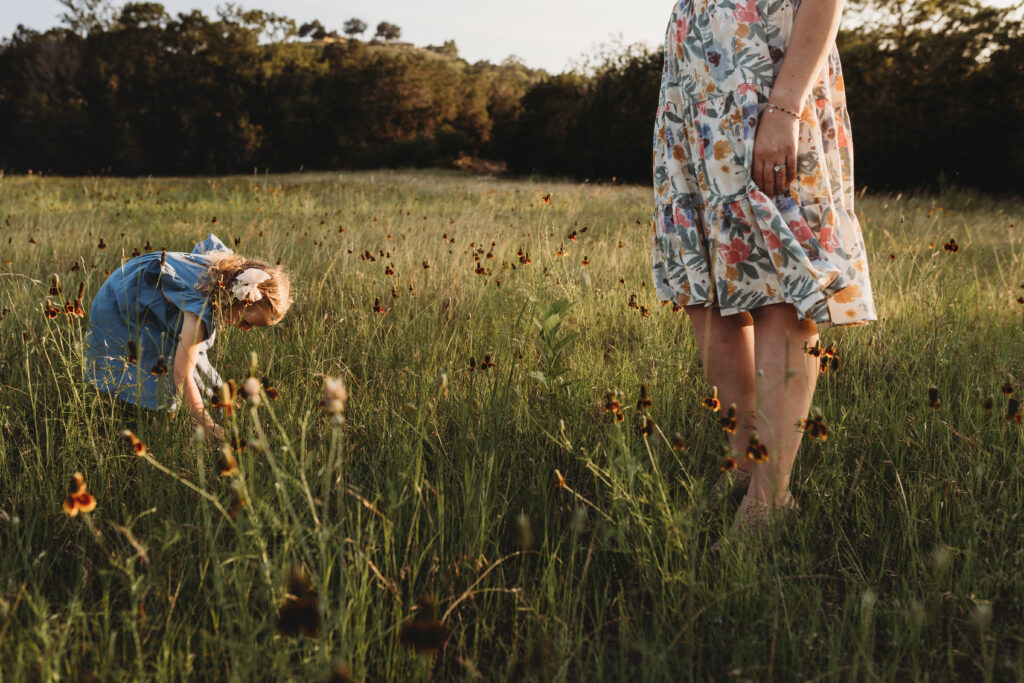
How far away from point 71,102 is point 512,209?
129ft

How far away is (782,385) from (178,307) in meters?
2.16

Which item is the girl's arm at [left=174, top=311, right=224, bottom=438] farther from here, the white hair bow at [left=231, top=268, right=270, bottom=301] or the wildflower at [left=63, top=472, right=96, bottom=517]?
the wildflower at [left=63, top=472, right=96, bottom=517]

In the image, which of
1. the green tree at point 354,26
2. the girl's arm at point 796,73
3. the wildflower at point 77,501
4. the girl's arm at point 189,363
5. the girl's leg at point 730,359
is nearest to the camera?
the wildflower at point 77,501

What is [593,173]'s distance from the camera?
26469mm

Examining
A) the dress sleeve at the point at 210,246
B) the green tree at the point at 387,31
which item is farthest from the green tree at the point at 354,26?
the dress sleeve at the point at 210,246

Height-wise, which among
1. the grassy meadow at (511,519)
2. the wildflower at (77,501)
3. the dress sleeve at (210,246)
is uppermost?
the dress sleeve at (210,246)

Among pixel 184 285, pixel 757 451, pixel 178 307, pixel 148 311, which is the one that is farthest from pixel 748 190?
pixel 148 311

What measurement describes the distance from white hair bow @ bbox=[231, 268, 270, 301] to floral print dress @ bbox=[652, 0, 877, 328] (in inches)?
55.7

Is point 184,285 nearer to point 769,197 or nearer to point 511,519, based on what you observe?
point 511,519

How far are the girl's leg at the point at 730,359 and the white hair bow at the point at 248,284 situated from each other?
1.47 meters

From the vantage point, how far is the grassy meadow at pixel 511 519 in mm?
1133

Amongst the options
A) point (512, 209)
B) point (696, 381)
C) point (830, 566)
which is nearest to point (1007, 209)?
point (512, 209)

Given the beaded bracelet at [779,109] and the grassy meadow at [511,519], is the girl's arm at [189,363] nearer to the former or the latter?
the grassy meadow at [511,519]

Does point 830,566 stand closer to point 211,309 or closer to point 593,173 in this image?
point 211,309
